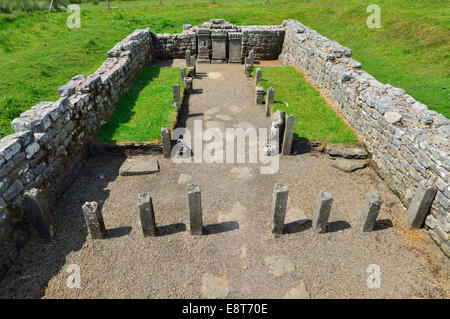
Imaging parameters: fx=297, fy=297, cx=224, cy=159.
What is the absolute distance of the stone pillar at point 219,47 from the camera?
64.1ft

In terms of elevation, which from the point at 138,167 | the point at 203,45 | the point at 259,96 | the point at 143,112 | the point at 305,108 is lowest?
the point at 138,167

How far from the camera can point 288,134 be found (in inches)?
377

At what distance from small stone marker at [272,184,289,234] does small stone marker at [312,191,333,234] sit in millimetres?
768

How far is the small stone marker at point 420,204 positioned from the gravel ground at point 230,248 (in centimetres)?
26

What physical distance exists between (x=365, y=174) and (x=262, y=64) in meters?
13.3

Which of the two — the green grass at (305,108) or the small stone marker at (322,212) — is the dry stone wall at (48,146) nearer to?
the small stone marker at (322,212)

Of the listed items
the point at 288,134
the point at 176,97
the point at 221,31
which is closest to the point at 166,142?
the point at 176,97

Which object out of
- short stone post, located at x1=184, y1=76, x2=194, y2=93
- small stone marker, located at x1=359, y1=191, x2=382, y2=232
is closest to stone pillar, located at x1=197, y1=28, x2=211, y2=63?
short stone post, located at x1=184, y1=76, x2=194, y2=93

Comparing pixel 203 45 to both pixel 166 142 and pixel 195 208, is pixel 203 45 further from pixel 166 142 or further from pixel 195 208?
pixel 195 208

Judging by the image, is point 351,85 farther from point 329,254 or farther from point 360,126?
point 329,254

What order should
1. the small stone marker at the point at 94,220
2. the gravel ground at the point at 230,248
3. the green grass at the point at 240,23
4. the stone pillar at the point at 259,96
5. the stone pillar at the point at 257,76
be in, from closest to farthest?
the gravel ground at the point at 230,248
the small stone marker at the point at 94,220
the green grass at the point at 240,23
the stone pillar at the point at 259,96
the stone pillar at the point at 257,76

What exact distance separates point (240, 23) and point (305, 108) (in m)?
15.5

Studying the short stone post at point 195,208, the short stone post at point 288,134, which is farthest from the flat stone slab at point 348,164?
the short stone post at point 195,208

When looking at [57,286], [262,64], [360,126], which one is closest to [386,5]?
[262,64]
